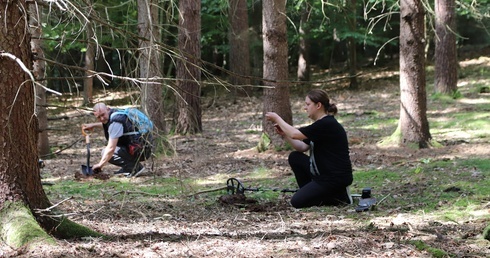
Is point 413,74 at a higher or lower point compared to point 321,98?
higher

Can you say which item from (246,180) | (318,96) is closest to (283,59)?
(246,180)

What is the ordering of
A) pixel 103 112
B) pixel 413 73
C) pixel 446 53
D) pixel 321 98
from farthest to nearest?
pixel 446 53
pixel 413 73
pixel 103 112
pixel 321 98

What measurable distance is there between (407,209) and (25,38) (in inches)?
163

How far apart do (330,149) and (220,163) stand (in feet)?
12.9

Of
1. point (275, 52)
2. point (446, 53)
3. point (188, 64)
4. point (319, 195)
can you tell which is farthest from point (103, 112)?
point (446, 53)

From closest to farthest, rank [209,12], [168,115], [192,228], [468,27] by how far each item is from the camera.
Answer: [192,228]
[168,115]
[209,12]
[468,27]

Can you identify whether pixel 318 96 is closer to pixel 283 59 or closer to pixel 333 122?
pixel 333 122

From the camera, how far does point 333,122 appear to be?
661 centimetres

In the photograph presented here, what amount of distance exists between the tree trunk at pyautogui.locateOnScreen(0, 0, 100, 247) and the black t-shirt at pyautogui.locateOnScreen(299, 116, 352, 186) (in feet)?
10.3

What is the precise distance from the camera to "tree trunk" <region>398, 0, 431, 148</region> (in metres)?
9.91

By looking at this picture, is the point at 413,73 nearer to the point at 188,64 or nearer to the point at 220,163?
the point at 220,163

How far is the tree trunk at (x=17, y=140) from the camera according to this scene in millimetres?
4191

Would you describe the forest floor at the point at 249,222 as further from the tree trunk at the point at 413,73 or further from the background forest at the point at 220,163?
the tree trunk at the point at 413,73

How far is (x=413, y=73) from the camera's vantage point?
998cm
